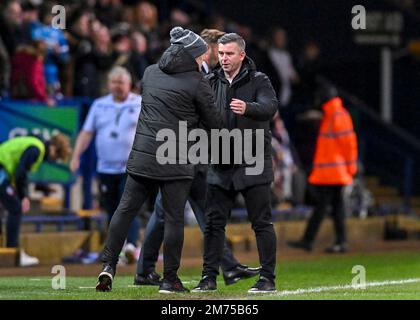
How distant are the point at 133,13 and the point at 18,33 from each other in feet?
12.2

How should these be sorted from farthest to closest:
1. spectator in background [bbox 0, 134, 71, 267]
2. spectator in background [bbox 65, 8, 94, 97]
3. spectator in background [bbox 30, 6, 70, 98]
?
spectator in background [bbox 65, 8, 94, 97], spectator in background [bbox 30, 6, 70, 98], spectator in background [bbox 0, 134, 71, 267]

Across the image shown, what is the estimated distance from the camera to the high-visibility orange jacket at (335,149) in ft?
62.3

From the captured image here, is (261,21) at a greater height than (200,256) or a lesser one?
greater

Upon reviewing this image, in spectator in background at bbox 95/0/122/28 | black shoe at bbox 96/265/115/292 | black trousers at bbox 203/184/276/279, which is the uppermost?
spectator in background at bbox 95/0/122/28

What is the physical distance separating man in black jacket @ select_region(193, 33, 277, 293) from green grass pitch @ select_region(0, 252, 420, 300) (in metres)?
0.32

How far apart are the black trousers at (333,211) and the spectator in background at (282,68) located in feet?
20.1

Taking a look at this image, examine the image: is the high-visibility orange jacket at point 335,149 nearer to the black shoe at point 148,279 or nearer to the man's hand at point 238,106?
the black shoe at point 148,279

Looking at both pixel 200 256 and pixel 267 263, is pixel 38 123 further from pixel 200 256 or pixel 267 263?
pixel 267 263

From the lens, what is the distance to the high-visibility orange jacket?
19.0 meters

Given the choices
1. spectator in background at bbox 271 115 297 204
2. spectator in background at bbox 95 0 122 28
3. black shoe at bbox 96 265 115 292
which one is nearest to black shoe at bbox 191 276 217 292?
black shoe at bbox 96 265 115 292

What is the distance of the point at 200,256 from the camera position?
18344 mm

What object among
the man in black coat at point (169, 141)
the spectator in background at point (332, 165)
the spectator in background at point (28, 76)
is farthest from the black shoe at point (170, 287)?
the spectator in background at point (332, 165)

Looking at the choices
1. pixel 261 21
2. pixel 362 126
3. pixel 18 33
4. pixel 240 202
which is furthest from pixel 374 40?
pixel 18 33

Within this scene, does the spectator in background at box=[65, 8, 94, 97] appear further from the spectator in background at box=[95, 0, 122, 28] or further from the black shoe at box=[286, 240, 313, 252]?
the black shoe at box=[286, 240, 313, 252]
